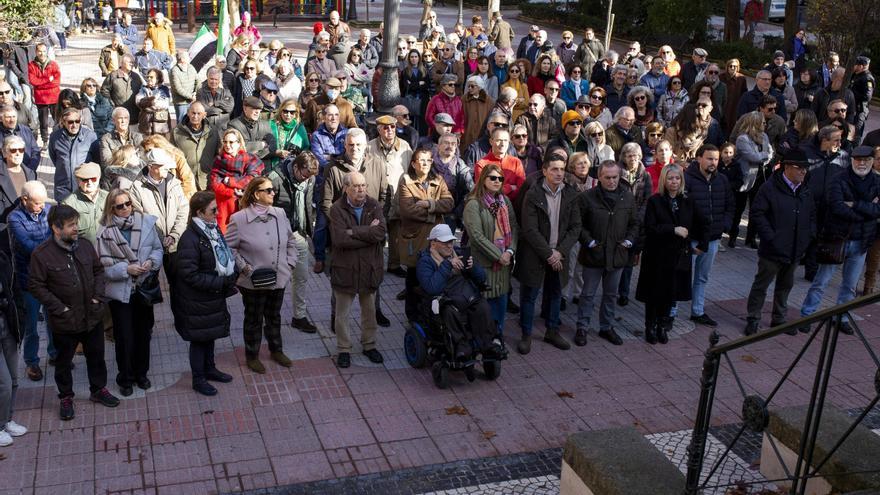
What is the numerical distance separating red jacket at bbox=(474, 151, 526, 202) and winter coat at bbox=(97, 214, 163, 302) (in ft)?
11.1

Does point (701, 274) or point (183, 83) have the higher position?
point (183, 83)

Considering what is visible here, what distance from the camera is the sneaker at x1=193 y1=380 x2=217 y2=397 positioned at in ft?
25.7

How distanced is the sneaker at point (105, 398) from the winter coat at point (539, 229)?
3690 mm

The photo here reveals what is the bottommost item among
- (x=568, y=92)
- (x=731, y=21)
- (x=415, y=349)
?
(x=415, y=349)

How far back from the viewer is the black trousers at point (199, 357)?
777cm

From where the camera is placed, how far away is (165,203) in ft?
28.2

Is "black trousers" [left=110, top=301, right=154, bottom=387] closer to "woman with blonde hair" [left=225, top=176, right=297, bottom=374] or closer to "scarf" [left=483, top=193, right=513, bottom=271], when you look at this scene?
"woman with blonde hair" [left=225, top=176, right=297, bottom=374]

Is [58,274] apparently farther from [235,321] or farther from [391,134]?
[391,134]

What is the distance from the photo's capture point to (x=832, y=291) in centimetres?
1108

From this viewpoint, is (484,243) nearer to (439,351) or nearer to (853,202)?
(439,351)

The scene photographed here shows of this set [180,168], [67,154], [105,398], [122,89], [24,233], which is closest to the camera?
[105,398]

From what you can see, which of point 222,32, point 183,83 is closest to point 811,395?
point 183,83

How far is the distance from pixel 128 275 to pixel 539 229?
3.62 metres

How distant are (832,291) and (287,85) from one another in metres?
8.36
